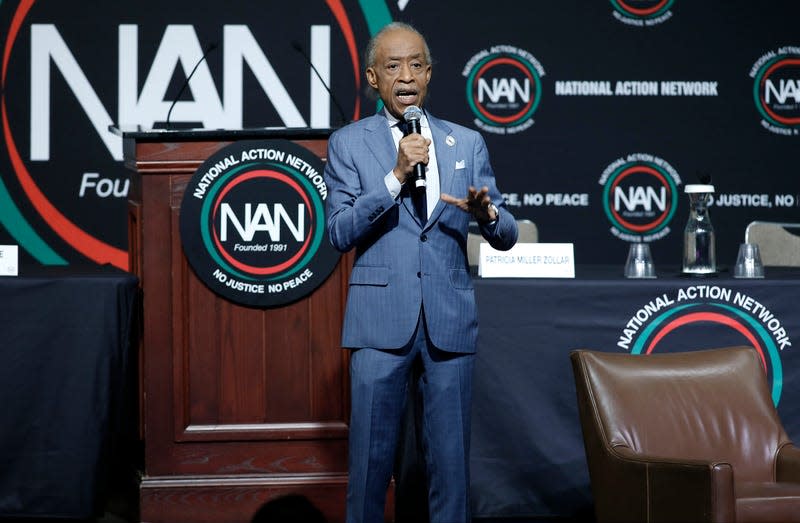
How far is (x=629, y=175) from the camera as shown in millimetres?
5637

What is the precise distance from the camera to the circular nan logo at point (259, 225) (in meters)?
3.32

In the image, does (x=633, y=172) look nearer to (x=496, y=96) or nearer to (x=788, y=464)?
(x=496, y=96)

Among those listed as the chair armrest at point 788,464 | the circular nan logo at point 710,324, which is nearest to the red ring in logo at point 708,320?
the circular nan logo at point 710,324

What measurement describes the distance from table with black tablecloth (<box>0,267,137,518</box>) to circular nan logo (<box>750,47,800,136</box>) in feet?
12.6

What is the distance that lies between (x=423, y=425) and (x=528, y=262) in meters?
1.10

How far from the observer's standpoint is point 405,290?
2447 millimetres

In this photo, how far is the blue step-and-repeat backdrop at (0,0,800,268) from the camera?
5.37 m

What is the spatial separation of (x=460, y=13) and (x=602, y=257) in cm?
152

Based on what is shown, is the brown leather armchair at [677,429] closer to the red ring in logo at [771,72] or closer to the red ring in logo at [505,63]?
the red ring in logo at [505,63]

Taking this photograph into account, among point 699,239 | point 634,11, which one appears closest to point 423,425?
point 699,239

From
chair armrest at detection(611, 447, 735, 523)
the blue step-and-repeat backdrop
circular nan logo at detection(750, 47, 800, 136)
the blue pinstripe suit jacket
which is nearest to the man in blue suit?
the blue pinstripe suit jacket

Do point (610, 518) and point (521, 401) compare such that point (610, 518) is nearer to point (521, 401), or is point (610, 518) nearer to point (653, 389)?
point (653, 389)

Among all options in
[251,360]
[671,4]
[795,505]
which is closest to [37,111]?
[251,360]

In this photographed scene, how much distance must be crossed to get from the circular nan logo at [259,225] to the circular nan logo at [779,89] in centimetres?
331
